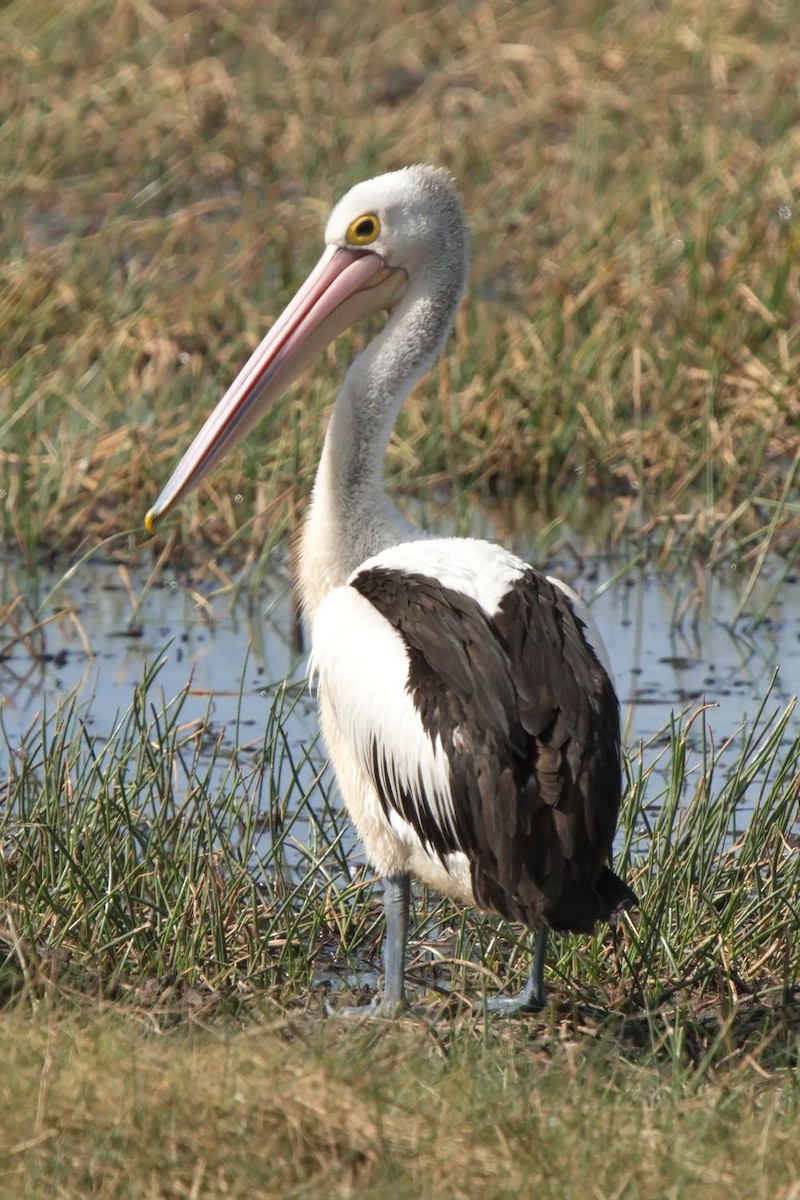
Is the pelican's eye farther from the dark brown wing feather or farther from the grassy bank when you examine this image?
the grassy bank

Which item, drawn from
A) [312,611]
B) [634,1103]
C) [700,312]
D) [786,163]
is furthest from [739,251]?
[634,1103]

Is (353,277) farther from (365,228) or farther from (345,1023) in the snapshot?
(345,1023)

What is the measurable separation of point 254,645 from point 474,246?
3508mm

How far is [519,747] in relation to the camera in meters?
3.52

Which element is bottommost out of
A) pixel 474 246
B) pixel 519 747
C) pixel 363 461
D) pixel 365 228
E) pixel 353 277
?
pixel 519 747

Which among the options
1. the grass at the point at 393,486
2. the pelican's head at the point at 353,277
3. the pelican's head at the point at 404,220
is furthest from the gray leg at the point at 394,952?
the pelican's head at the point at 404,220

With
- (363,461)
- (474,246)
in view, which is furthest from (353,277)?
(474,246)

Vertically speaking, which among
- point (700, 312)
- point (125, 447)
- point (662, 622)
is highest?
point (700, 312)

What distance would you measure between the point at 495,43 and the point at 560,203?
74.2 inches

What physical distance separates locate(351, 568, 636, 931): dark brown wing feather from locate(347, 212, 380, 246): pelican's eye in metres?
1.05

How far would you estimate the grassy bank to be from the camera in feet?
23.0

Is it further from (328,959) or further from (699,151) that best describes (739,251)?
(328,959)

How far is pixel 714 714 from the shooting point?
19.1 feet

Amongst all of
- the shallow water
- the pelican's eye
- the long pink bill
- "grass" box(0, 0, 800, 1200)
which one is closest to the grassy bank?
"grass" box(0, 0, 800, 1200)
